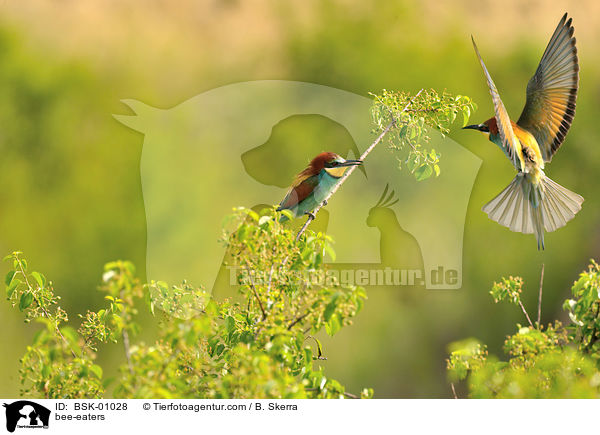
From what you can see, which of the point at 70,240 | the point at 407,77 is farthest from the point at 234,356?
the point at 407,77

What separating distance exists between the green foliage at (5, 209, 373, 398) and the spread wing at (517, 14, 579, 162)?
0.51 m

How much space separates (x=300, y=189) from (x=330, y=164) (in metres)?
0.07

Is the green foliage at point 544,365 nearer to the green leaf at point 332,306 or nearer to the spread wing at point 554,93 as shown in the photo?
the green leaf at point 332,306

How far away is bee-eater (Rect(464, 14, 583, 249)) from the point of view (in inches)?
36.4

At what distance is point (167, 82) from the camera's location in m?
1.40

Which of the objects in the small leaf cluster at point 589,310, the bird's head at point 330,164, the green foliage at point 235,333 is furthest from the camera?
the bird's head at point 330,164

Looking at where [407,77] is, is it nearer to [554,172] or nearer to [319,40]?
[319,40]

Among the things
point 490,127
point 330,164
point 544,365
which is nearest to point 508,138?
point 490,127

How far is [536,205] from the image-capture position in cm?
96

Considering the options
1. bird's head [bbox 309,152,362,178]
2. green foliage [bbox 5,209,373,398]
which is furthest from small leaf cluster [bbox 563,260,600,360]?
bird's head [bbox 309,152,362,178]

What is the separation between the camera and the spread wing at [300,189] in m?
Answer: 0.88

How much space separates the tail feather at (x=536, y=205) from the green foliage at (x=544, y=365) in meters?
0.33

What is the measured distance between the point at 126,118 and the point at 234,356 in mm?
886
